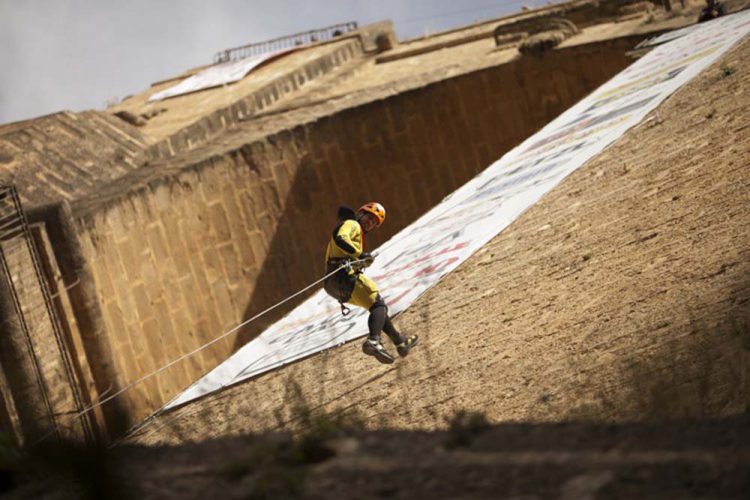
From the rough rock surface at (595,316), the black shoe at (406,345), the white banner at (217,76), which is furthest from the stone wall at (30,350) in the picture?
the white banner at (217,76)

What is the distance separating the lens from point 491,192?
12078mm

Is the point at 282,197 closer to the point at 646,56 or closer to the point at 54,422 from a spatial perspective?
the point at 646,56

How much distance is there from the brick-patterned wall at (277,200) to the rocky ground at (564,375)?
→ 5.20 metres

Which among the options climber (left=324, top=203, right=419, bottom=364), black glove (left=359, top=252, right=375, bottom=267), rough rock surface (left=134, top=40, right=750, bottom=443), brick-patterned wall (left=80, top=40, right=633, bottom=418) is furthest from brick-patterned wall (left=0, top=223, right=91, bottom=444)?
black glove (left=359, top=252, right=375, bottom=267)

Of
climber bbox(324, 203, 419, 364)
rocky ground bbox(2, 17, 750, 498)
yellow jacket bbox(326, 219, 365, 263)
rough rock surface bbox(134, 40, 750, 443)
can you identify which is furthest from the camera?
yellow jacket bbox(326, 219, 365, 263)

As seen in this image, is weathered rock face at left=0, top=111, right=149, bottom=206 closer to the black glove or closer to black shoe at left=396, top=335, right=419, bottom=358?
the black glove

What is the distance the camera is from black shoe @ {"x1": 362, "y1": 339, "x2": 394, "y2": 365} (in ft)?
28.1

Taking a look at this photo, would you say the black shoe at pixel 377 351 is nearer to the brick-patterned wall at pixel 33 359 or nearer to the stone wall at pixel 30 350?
the stone wall at pixel 30 350

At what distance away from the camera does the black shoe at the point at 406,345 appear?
28.4 feet

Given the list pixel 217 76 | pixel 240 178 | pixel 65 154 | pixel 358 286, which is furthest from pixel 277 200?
pixel 217 76

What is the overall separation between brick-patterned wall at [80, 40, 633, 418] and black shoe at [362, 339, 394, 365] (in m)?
5.58

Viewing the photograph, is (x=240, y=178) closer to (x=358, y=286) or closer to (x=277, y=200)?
(x=277, y=200)

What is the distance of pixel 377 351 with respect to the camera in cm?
856

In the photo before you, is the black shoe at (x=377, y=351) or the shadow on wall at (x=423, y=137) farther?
the shadow on wall at (x=423, y=137)
